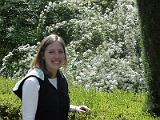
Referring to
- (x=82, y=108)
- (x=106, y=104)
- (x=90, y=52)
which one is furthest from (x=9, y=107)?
(x=90, y=52)

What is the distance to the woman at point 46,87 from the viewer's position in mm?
2549

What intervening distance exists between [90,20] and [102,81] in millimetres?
2158

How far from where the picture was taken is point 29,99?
99.7 inches

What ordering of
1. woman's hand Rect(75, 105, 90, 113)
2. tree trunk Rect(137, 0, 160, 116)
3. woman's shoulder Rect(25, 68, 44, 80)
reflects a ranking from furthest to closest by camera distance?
tree trunk Rect(137, 0, 160, 116) < woman's hand Rect(75, 105, 90, 113) < woman's shoulder Rect(25, 68, 44, 80)

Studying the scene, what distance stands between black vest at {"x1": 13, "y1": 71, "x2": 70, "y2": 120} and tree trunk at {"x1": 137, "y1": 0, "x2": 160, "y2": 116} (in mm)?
1338

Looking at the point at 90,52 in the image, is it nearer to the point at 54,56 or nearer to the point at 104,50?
the point at 104,50

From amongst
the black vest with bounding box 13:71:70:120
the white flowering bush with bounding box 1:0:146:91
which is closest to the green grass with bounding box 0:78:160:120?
the white flowering bush with bounding box 1:0:146:91

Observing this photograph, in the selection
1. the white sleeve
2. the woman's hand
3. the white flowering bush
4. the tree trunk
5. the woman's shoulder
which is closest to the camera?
the white sleeve

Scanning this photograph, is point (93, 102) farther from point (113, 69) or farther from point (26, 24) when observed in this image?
point (26, 24)

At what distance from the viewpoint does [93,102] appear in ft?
14.3

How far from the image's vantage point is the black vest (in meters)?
2.64

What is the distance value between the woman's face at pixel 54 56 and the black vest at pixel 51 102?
0.12 meters

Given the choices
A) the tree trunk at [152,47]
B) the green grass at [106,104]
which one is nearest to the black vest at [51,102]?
the green grass at [106,104]

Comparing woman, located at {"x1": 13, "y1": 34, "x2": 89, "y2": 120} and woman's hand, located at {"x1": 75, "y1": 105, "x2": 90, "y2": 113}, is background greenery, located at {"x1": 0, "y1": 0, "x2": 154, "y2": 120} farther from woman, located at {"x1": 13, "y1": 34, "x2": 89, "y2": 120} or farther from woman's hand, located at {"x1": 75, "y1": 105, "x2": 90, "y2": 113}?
woman, located at {"x1": 13, "y1": 34, "x2": 89, "y2": 120}
